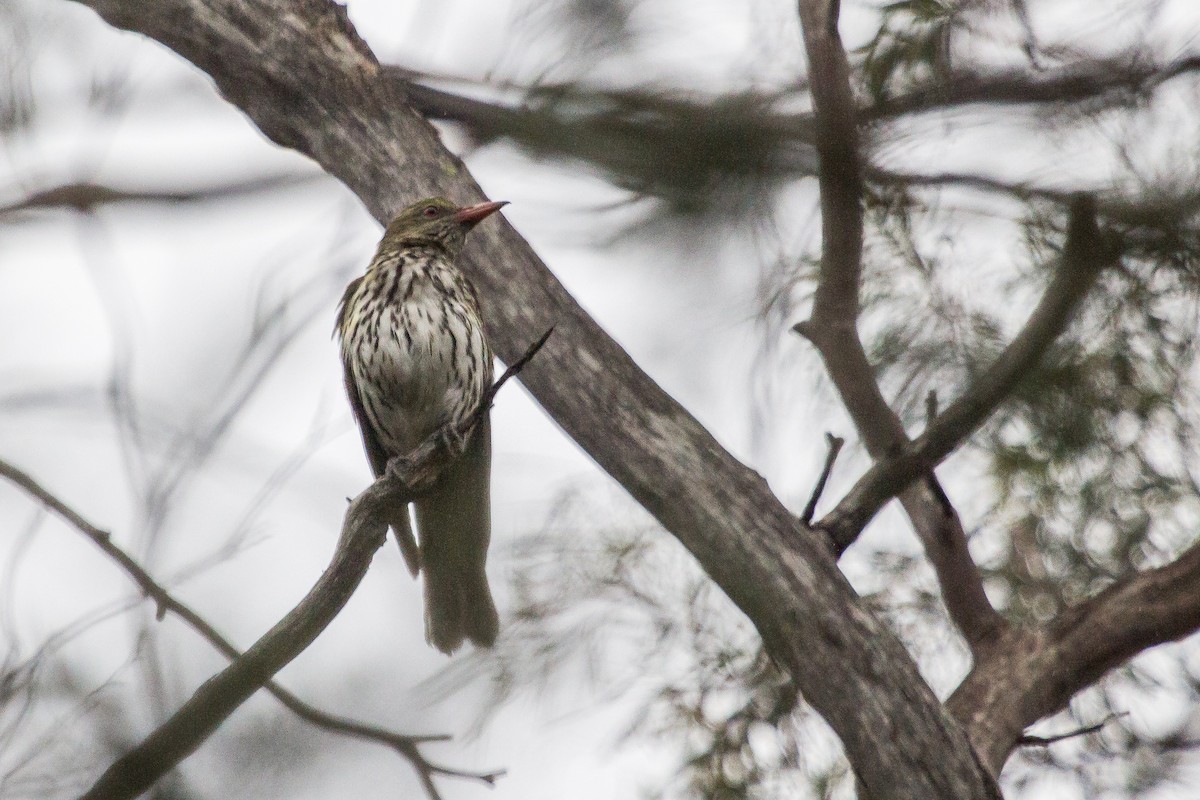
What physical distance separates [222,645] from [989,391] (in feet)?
6.24

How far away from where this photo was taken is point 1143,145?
3061 mm

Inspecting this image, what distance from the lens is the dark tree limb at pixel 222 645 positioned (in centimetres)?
242

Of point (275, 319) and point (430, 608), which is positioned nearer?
point (275, 319)

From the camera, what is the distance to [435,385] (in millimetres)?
4879

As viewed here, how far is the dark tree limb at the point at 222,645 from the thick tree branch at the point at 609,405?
100 cm

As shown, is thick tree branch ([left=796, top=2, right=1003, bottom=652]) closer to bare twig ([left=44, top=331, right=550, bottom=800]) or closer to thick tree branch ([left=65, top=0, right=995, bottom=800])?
thick tree branch ([left=65, top=0, right=995, bottom=800])

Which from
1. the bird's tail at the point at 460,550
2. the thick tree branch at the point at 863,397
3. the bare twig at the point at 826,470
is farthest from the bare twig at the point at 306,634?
the thick tree branch at the point at 863,397

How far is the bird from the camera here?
4711 millimetres

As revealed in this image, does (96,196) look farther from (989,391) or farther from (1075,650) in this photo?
(1075,650)

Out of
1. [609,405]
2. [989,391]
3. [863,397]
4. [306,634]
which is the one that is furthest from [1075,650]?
[306,634]

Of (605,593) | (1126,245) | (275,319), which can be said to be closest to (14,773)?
(275,319)

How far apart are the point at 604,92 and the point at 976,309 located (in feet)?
5.99

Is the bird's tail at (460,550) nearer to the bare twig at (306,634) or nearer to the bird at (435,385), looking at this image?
the bird at (435,385)

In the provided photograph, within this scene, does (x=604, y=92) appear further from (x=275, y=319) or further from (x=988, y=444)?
(x=988, y=444)
